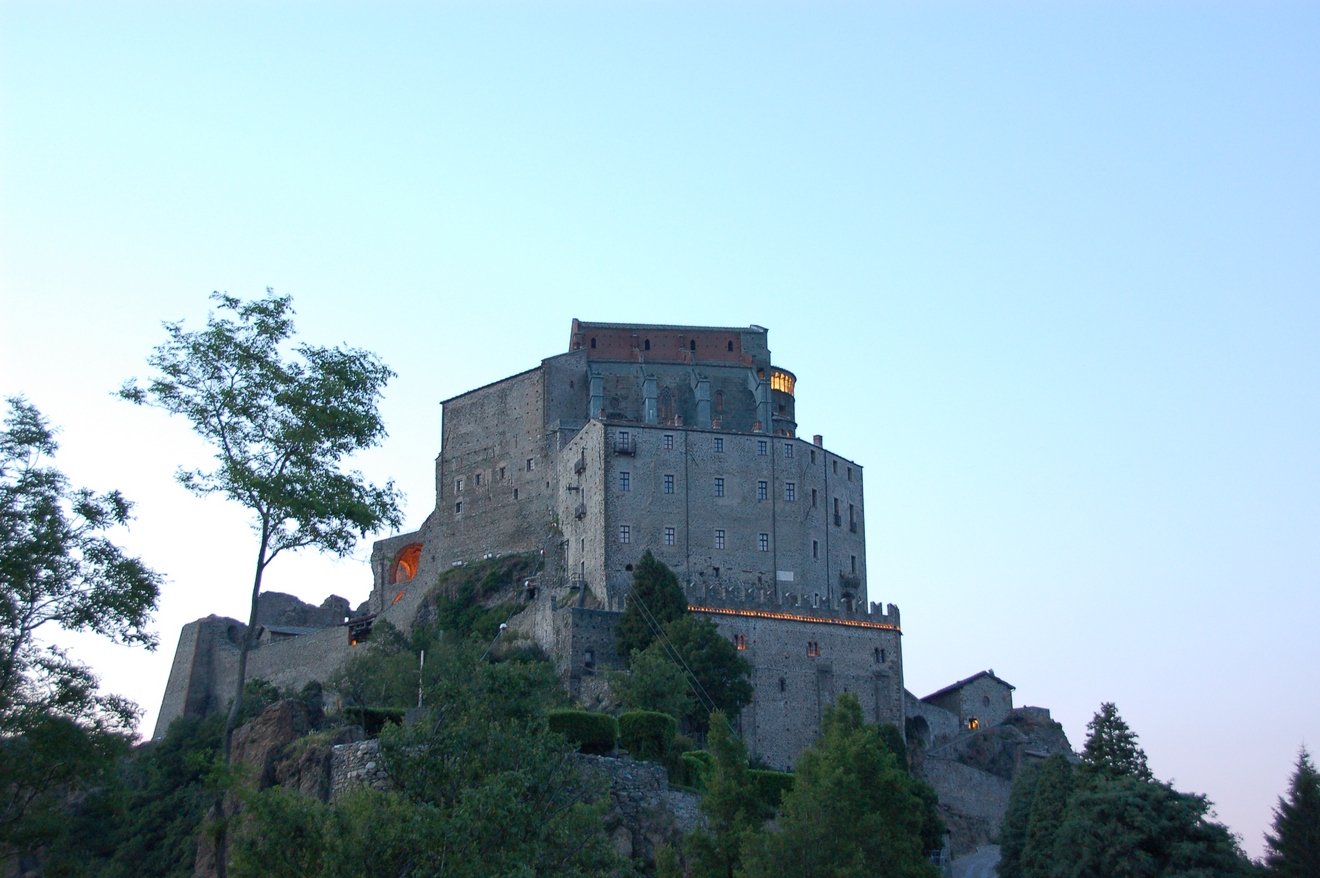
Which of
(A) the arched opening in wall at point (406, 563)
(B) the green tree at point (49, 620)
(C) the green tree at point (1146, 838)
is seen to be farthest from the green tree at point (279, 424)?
(A) the arched opening in wall at point (406, 563)

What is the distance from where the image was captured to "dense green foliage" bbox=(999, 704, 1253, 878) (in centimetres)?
4003

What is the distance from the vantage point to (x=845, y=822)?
33.9 meters

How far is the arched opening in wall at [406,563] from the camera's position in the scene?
9439 centimetres

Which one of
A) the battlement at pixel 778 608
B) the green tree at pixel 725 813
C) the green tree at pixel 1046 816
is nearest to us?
the green tree at pixel 725 813

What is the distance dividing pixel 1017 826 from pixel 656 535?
2683 centimetres

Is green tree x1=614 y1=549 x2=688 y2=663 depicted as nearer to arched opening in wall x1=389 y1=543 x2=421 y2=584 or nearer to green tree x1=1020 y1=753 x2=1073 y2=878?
green tree x1=1020 y1=753 x2=1073 y2=878

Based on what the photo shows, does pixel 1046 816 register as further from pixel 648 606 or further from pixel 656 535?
pixel 656 535

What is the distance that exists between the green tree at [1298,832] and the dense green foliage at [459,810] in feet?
80.4

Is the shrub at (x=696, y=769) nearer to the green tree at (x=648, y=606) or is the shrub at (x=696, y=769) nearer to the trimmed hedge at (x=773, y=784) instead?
the trimmed hedge at (x=773, y=784)

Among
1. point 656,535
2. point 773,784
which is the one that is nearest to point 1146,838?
point 773,784

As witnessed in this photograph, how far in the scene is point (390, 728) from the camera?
912 inches

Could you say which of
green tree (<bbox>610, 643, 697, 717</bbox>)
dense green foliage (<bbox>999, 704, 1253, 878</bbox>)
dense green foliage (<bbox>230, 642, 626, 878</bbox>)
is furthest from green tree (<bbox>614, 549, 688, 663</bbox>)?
dense green foliage (<bbox>230, 642, 626, 878</bbox>)

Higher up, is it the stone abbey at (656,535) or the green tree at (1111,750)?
the stone abbey at (656,535)

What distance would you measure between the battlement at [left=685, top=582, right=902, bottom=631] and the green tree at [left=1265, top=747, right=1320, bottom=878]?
30722 mm
